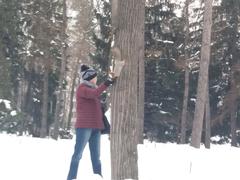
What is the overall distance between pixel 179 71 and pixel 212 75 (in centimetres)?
216

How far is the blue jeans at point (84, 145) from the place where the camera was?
7.66 meters

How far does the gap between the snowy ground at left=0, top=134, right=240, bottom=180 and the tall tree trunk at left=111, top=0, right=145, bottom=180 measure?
0.58 m

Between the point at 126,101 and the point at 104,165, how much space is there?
11.9 feet

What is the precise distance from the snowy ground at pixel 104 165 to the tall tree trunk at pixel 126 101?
58 centimetres

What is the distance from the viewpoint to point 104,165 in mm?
10109

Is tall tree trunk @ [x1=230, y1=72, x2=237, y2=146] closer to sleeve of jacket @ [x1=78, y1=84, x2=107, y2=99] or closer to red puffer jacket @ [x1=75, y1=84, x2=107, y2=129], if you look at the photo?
red puffer jacket @ [x1=75, y1=84, x2=107, y2=129]

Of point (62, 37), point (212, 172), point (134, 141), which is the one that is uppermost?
point (62, 37)

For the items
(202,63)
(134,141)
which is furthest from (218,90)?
(134,141)

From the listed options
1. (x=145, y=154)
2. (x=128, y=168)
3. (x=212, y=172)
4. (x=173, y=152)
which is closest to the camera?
(x=128, y=168)

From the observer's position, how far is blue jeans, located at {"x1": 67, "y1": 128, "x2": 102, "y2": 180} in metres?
7.66

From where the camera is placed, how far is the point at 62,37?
2919cm

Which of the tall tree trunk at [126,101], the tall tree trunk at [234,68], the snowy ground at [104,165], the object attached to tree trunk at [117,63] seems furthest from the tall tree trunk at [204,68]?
the tall tree trunk at [234,68]

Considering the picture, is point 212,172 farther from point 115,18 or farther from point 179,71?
point 179,71

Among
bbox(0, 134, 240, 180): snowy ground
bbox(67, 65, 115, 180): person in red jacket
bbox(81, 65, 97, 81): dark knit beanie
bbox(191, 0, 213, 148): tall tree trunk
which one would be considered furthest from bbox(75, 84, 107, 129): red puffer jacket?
bbox(191, 0, 213, 148): tall tree trunk
